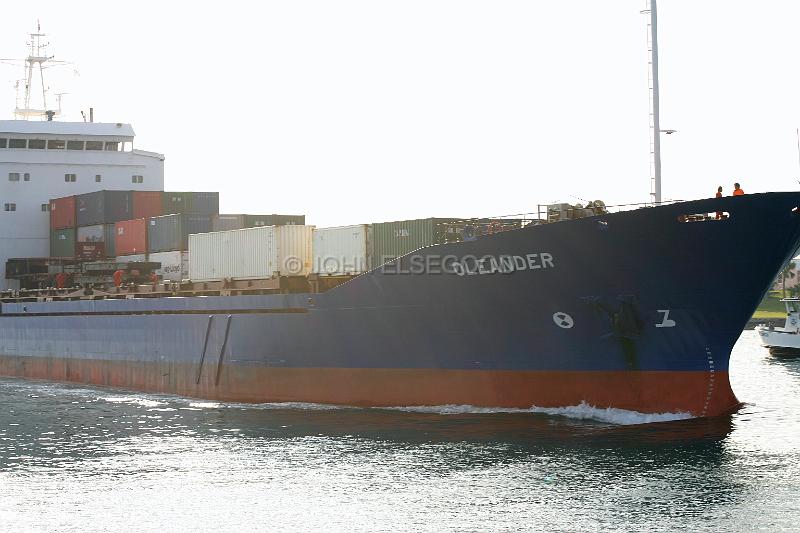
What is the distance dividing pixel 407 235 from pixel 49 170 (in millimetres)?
26882

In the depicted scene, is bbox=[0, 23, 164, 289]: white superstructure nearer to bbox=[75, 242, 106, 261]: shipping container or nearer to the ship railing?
bbox=[75, 242, 106, 261]: shipping container

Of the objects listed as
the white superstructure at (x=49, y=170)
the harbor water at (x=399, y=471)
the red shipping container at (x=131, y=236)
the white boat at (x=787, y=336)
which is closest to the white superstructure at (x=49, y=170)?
the white superstructure at (x=49, y=170)

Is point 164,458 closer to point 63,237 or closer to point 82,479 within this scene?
point 82,479

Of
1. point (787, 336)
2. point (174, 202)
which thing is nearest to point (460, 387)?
point (174, 202)

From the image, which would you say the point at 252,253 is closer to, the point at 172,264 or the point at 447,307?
the point at 172,264

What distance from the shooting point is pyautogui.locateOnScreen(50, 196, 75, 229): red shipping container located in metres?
42.1

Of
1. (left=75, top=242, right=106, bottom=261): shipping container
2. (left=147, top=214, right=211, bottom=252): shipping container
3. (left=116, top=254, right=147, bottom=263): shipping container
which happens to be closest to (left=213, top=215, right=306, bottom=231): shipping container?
(left=147, top=214, right=211, bottom=252): shipping container

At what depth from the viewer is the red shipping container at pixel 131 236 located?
117 ft

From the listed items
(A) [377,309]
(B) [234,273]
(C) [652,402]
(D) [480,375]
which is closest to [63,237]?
(B) [234,273]

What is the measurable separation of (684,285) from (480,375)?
5162 millimetres

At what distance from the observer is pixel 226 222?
1357 inches

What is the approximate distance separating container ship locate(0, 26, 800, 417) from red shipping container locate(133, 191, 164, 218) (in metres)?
2.53

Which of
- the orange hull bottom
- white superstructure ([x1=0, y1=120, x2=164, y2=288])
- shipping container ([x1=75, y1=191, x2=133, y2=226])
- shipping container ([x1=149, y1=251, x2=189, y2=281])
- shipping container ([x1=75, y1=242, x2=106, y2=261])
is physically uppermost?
white superstructure ([x1=0, y1=120, x2=164, y2=288])

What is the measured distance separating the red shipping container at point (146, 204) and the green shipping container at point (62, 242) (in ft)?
14.1
